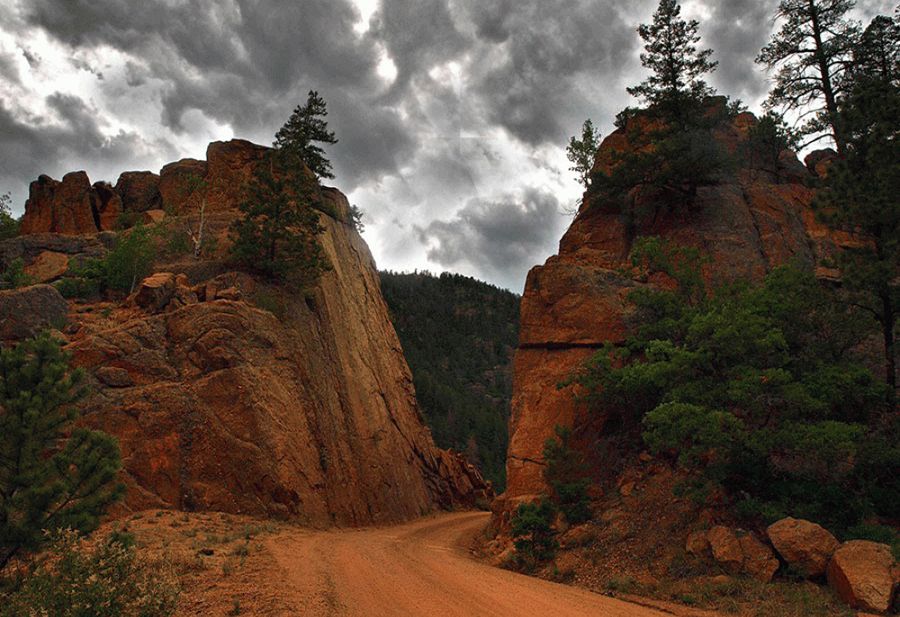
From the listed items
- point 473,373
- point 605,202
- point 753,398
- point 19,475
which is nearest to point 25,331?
point 19,475

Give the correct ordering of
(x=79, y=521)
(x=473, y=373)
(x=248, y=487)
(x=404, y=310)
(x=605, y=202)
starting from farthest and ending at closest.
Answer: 1. (x=404, y=310)
2. (x=473, y=373)
3. (x=605, y=202)
4. (x=248, y=487)
5. (x=79, y=521)

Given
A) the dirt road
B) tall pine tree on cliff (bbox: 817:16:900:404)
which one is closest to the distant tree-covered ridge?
the dirt road

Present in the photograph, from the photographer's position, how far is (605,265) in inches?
989

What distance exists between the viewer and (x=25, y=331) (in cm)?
1997

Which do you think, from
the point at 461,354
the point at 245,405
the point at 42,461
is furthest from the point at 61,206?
the point at 461,354

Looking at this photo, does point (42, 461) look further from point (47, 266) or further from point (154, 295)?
point (47, 266)

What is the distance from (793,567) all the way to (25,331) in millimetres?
25211

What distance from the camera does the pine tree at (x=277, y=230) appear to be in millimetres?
27156

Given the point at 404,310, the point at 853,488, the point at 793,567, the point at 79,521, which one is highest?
the point at 404,310

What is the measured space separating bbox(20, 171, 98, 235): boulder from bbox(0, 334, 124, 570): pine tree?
36.2 meters

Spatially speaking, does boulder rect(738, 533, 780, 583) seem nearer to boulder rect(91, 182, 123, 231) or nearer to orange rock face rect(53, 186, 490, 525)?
orange rock face rect(53, 186, 490, 525)

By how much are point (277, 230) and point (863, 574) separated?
25.6 meters

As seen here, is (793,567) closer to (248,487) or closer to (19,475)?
(19,475)

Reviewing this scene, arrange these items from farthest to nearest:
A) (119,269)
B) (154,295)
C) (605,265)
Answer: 1. (119,269)
2. (605,265)
3. (154,295)
